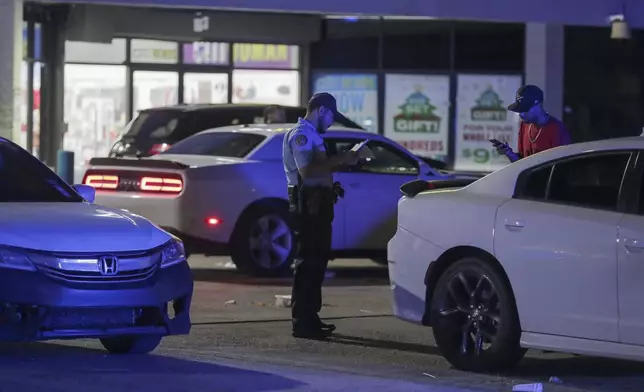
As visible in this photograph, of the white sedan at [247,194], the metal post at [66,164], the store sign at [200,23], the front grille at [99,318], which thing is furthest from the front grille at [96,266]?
the store sign at [200,23]

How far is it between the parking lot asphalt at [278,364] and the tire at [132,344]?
0.22 feet

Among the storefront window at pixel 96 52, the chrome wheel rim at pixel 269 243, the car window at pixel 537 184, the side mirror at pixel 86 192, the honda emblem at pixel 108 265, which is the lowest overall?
the chrome wheel rim at pixel 269 243

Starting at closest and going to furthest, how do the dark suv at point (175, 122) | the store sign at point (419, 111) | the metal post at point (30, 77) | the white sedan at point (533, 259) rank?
1. the white sedan at point (533, 259)
2. the dark suv at point (175, 122)
3. the metal post at point (30, 77)
4. the store sign at point (419, 111)

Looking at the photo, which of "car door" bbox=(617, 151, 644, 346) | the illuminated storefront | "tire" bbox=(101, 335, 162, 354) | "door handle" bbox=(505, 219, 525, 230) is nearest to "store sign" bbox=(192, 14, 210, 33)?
the illuminated storefront

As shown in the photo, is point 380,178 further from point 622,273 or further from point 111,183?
point 622,273

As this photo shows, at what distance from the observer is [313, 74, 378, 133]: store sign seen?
23734 mm

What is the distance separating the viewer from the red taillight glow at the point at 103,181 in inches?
563

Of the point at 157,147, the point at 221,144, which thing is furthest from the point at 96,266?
the point at 157,147

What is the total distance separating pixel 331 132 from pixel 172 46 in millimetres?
9358

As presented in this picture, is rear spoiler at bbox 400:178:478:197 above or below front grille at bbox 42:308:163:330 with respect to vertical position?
above

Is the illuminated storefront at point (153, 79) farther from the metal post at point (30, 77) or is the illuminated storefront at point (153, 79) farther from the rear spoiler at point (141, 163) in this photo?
the rear spoiler at point (141, 163)

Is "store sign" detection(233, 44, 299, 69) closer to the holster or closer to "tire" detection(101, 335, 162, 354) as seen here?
the holster

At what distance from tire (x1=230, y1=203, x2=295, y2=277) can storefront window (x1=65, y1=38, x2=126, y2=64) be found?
9.22m

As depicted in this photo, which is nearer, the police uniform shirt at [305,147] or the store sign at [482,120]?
the police uniform shirt at [305,147]
